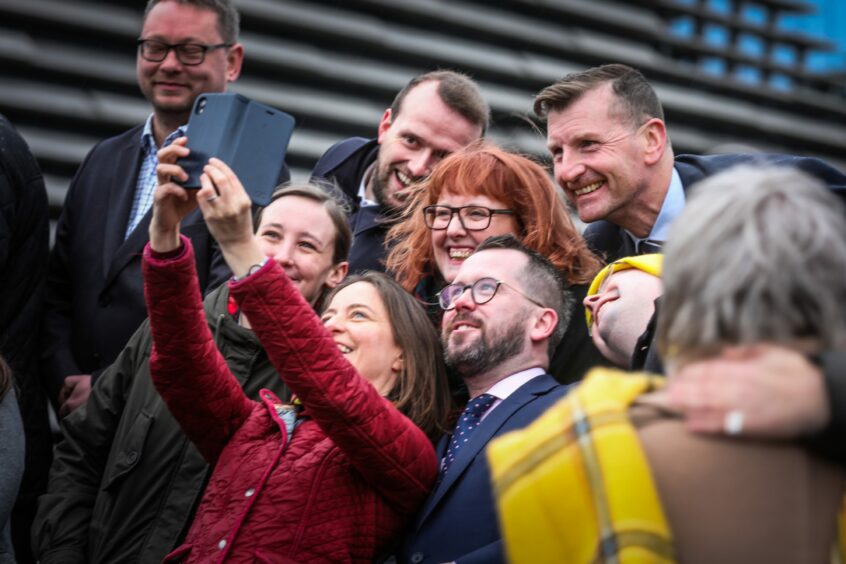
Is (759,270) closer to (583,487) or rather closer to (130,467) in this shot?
(583,487)

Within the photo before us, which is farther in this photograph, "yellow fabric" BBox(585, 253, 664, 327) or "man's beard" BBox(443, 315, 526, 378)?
"man's beard" BBox(443, 315, 526, 378)

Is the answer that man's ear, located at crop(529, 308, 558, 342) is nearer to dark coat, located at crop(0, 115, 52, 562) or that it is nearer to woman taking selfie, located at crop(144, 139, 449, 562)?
woman taking selfie, located at crop(144, 139, 449, 562)

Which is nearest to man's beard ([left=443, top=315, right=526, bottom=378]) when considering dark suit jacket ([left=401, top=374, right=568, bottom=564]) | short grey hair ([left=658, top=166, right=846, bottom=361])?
dark suit jacket ([left=401, top=374, right=568, bottom=564])

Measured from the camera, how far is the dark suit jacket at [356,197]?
3.47m

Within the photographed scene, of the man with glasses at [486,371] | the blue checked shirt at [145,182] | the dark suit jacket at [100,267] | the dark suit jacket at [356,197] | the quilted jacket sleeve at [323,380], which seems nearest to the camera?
the quilted jacket sleeve at [323,380]

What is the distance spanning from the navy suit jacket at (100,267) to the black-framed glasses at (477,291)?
2.92ft

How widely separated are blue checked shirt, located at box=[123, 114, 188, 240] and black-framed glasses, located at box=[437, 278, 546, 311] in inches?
51.9

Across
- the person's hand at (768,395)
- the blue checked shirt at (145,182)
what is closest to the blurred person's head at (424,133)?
the blue checked shirt at (145,182)

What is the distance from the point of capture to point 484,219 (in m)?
3.04

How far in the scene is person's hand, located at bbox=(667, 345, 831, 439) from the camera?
1.32 metres

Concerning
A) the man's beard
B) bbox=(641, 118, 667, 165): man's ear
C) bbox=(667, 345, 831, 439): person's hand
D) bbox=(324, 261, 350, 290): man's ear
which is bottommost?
bbox=(324, 261, 350, 290): man's ear

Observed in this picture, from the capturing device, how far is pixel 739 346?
1334 mm

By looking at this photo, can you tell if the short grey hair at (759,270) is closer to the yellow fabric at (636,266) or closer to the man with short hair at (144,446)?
the yellow fabric at (636,266)

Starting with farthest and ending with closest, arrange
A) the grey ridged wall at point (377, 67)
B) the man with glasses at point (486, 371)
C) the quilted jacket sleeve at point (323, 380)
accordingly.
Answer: the grey ridged wall at point (377, 67) → the man with glasses at point (486, 371) → the quilted jacket sleeve at point (323, 380)
